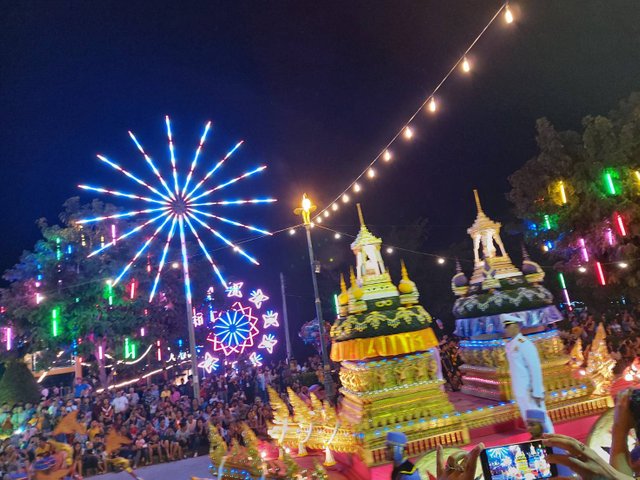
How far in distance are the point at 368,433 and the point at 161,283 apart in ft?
63.7

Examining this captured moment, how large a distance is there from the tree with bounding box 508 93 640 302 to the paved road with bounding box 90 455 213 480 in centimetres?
1431

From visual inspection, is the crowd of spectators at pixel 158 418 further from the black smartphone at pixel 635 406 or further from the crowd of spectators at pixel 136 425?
the black smartphone at pixel 635 406

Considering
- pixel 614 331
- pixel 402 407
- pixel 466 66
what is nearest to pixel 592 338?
pixel 614 331

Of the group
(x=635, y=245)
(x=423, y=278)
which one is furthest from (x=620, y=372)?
(x=423, y=278)

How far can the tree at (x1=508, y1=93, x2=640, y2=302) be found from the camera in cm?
1362

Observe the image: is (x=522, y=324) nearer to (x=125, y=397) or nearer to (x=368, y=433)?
(x=368, y=433)

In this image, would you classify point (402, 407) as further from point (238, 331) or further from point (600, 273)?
point (238, 331)

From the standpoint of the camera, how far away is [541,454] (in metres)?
3.14

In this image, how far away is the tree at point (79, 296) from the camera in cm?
1956

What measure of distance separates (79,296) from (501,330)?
63.0 feet

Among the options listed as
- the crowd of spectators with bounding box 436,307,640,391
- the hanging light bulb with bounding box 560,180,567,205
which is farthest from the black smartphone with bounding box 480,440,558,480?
the hanging light bulb with bounding box 560,180,567,205

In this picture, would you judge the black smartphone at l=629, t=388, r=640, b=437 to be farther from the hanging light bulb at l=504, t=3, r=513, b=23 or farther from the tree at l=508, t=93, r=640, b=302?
the tree at l=508, t=93, r=640, b=302

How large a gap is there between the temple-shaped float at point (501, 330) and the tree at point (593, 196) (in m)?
7.49

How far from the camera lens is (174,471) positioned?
10.4m
